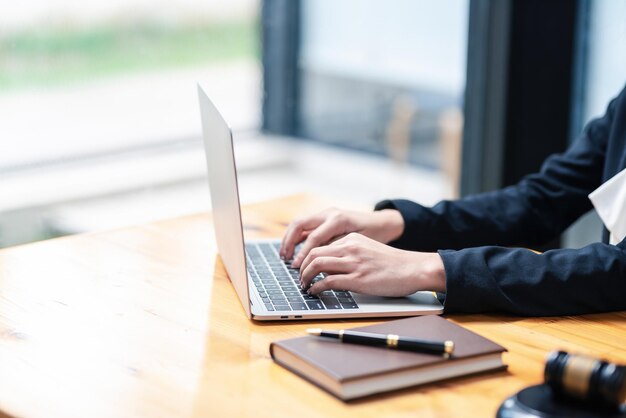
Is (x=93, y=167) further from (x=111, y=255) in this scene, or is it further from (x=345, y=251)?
(x=345, y=251)

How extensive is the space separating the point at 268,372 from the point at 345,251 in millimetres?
273

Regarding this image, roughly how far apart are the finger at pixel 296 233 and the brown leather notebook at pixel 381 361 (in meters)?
0.38

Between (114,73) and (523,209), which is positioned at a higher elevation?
(114,73)

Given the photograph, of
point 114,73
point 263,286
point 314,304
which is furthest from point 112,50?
point 314,304

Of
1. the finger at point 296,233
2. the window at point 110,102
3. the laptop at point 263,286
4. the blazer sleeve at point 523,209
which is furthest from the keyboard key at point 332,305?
the window at point 110,102

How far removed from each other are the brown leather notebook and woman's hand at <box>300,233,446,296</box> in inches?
5.0

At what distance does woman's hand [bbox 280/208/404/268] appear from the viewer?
1.51 metres

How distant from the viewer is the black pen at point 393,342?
3.67 ft

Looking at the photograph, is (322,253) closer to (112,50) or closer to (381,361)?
(381,361)

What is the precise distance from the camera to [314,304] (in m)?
1.33

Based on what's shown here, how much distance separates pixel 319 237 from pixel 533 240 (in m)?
0.49

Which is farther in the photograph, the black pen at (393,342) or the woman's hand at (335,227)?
the woman's hand at (335,227)

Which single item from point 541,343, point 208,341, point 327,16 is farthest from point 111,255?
point 327,16

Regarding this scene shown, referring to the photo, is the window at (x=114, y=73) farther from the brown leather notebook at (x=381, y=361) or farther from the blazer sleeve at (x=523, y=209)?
the brown leather notebook at (x=381, y=361)
